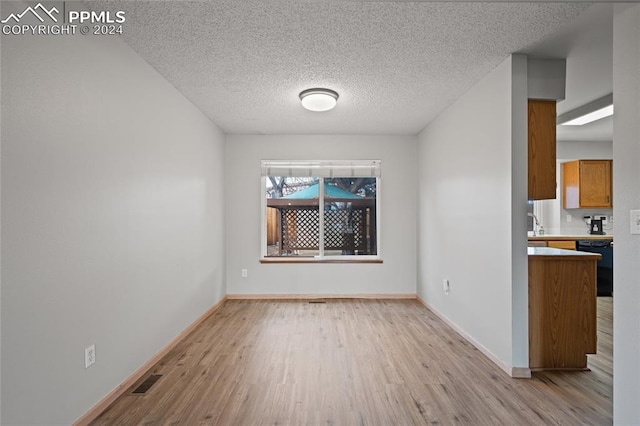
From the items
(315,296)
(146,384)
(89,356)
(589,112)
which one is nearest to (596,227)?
(589,112)

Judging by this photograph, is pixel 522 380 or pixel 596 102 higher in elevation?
pixel 596 102

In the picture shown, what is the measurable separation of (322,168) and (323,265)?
1.49 meters

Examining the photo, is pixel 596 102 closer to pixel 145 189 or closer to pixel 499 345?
pixel 499 345

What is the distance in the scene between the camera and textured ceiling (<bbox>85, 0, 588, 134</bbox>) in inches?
79.3

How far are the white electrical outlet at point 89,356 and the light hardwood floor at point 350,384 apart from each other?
349 mm

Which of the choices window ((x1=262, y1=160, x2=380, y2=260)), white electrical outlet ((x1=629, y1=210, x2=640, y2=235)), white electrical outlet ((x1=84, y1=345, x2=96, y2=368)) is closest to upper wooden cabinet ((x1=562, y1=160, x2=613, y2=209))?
window ((x1=262, y1=160, x2=380, y2=260))

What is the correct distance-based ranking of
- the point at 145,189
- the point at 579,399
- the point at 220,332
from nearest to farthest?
the point at 579,399 → the point at 145,189 → the point at 220,332

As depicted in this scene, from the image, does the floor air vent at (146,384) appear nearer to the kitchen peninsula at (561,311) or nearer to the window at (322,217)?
the window at (322,217)

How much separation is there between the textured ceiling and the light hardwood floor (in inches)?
95.7

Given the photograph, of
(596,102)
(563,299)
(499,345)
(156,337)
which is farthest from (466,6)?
(156,337)

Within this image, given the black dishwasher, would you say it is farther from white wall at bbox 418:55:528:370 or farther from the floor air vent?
the floor air vent

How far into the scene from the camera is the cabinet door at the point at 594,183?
17.7 ft

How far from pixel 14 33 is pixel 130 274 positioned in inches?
61.5

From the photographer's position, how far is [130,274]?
2.40 metres
